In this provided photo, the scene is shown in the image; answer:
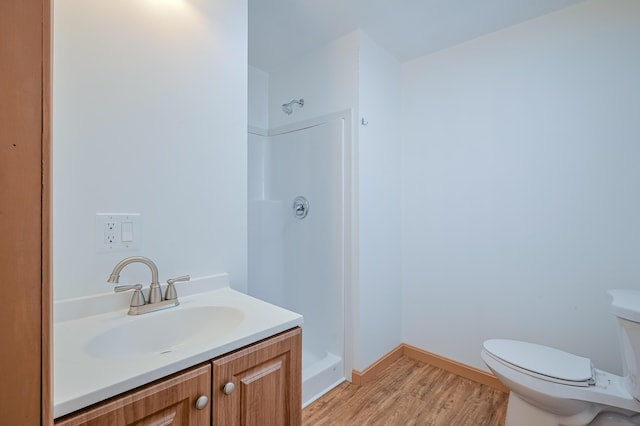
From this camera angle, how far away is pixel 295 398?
93 cm

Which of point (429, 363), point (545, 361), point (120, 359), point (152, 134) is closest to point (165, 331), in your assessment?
point (120, 359)

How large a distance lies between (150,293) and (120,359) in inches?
14.5

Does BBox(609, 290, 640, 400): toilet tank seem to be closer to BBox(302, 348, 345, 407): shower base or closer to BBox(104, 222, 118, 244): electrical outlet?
BBox(302, 348, 345, 407): shower base

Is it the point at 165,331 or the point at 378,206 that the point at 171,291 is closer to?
→ the point at 165,331

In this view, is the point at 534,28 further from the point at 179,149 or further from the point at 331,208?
the point at 179,149

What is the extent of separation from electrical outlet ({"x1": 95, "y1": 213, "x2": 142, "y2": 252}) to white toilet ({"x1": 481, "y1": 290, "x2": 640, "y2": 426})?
1687mm

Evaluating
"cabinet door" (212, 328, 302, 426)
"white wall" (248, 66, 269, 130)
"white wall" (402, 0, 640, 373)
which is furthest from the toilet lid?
"white wall" (248, 66, 269, 130)

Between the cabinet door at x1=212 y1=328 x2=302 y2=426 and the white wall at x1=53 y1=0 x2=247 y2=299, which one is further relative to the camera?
the white wall at x1=53 y1=0 x2=247 y2=299

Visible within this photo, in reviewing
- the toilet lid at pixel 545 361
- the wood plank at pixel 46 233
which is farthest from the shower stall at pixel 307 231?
the wood plank at pixel 46 233

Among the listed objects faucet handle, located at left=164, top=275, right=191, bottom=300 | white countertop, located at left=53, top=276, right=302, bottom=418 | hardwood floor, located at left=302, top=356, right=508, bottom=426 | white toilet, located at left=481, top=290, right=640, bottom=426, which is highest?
faucet handle, located at left=164, top=275, right=191, bottom=300

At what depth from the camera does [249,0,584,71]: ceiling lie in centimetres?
166

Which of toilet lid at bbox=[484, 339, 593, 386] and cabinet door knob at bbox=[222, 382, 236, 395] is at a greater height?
cabinet door knob at bbox=[222, 382, 236, 395]

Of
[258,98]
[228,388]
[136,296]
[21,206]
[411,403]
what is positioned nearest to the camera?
[21,206]

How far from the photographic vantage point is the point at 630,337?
116 cm
